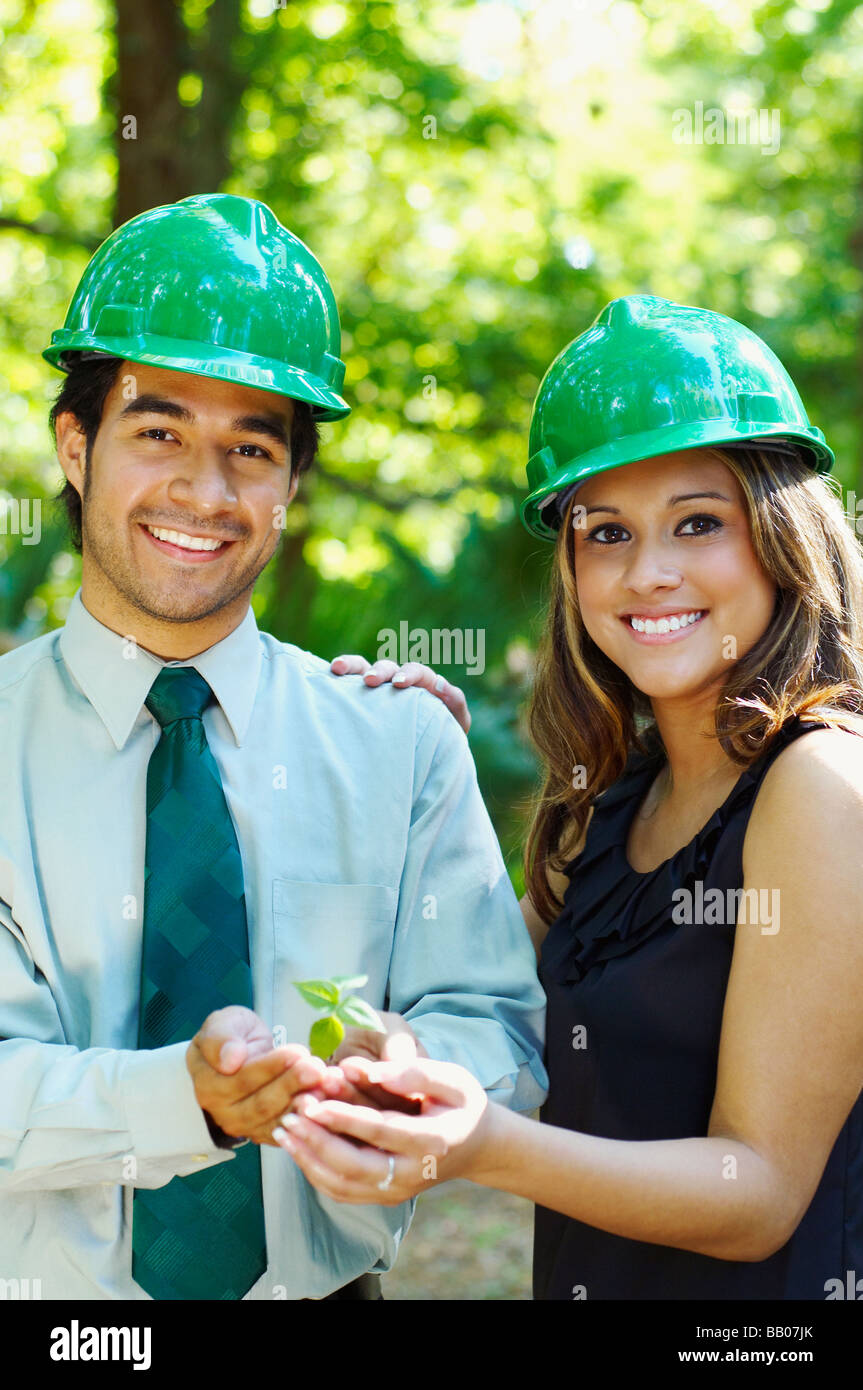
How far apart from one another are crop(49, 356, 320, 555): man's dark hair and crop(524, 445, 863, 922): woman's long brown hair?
0.57 meters

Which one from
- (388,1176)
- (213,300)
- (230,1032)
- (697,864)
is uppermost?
(213,300)

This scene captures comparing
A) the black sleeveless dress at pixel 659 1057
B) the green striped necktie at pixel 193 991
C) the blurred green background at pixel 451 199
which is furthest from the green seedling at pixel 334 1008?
the blurred green background at pixel 451 199

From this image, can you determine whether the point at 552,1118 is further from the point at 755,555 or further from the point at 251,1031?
the point at 755,555

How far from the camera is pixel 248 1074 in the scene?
1982 mm

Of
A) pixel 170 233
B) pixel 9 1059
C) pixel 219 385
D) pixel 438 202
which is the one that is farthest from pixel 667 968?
pixel 438 202

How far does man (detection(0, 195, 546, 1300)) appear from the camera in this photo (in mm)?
2275

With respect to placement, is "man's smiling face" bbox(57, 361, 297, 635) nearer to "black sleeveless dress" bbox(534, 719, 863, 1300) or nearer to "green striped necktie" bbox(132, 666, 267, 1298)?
"green striped necktie" bbox(132, 666, 267, 1298)

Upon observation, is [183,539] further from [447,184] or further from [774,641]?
[447,184]

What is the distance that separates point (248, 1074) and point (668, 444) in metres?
1.36

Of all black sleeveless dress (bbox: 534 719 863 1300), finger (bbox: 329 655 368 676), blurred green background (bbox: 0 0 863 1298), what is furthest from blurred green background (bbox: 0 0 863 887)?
black sleeveless dress (bbox: 534 719 863 1300)

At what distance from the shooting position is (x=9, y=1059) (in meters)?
2.19

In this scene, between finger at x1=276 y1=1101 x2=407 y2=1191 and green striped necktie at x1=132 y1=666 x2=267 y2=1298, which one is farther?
green striped necktie at x1=132 y1=666 x2=267 y2=1298

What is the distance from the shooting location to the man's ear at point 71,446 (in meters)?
2.78

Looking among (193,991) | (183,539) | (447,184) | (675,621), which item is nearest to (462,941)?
(193,991)
